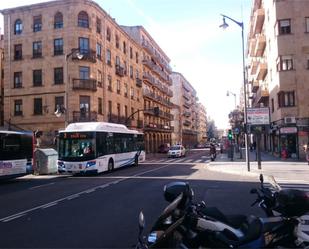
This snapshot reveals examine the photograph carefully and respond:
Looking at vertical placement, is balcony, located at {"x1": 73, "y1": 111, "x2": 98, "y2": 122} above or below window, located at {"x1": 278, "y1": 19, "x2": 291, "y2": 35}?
below

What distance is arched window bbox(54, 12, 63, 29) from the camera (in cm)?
4478

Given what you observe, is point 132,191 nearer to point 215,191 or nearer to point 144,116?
point 215,191

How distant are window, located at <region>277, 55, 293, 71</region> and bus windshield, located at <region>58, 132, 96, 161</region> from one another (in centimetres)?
1753

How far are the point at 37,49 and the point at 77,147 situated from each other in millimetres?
25428

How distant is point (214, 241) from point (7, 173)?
56.8ft

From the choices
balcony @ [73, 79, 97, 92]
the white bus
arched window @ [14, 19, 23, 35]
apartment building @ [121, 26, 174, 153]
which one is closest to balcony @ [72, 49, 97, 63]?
balcony @ [73, 79, 97, 92]

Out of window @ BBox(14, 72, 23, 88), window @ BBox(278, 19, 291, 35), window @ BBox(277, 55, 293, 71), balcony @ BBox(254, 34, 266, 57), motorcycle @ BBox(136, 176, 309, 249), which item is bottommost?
motorcycle @ BBox(136, 176, 309, 249)

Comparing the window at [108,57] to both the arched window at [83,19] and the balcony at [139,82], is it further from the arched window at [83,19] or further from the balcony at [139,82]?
the balcony at [139,82]

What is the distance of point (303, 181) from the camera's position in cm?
1662

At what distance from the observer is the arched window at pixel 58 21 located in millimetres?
44781

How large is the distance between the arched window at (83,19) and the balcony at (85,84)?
6.21 meters

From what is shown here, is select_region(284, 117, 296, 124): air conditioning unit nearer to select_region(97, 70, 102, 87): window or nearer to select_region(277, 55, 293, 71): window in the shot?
select_region(277, 55, 293, 71): window

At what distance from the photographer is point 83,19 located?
45.1m

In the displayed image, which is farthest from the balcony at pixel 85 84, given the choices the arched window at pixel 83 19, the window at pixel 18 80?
the window at pixel 18 80
